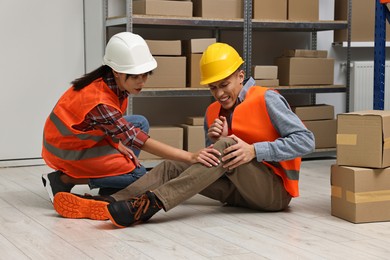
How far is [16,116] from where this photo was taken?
464 centimetres

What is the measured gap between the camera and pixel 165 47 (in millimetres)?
4344

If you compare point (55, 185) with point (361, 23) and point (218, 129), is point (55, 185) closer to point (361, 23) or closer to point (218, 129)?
point (218, 129)

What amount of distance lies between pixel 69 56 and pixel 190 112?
3.06ft

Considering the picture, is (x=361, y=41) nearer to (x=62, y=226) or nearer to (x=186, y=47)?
(x=186, y=47)

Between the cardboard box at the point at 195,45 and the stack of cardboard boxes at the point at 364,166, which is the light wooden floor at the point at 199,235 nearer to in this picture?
the stack of cardboard boxes at the point at 364,166

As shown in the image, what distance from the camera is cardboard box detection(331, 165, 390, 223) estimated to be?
2867 millimetres

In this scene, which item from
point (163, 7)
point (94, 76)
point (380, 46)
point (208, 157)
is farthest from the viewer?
point (163, 7)

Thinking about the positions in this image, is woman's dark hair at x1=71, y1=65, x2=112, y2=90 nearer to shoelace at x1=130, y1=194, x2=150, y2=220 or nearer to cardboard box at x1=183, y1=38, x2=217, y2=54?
shoelace at x1=130, y1=194, x2=150, y2=220

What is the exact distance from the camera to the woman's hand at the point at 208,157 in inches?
112

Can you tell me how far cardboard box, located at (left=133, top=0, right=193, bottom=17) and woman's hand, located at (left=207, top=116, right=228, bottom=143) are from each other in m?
1.39

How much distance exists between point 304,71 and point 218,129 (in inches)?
76.3

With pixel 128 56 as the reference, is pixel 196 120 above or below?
below

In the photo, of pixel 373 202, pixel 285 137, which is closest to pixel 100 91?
pixel 285 137

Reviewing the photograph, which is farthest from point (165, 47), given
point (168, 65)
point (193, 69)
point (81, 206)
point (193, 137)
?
point (81, 206)
